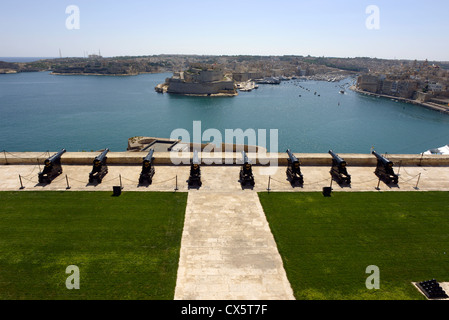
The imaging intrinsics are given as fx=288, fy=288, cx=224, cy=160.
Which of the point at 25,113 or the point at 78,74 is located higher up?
the point at 78,74

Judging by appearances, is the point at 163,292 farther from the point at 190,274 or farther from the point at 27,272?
the point at 27,272

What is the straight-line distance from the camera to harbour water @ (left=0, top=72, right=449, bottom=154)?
151 feet

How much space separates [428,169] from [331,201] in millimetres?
7464

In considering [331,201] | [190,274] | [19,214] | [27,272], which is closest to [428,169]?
[331,201]

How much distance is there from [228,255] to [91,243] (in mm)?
4339

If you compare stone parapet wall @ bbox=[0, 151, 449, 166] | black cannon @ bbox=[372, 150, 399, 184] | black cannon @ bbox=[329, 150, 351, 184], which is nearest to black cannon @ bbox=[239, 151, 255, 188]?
stone parapet wall @ bbox=[0, 151, 449, 166]

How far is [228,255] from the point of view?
8.75m

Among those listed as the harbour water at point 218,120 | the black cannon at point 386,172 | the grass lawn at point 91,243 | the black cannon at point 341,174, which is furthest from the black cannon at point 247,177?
the harbour water at point 218,120

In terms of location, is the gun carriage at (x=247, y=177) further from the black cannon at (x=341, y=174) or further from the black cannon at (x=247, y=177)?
the black cannon at (x=341, y=174)

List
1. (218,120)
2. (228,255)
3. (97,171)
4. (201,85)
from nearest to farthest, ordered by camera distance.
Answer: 1. (228,255)
2. (97,171)
3. (218,120)
4. (201,85)

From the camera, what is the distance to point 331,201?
39.2ft

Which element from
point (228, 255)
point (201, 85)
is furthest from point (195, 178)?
point (201, 85)

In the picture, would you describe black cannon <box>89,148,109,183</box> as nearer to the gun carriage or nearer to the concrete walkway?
the concrete walkway

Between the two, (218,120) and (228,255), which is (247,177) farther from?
(218,120)
